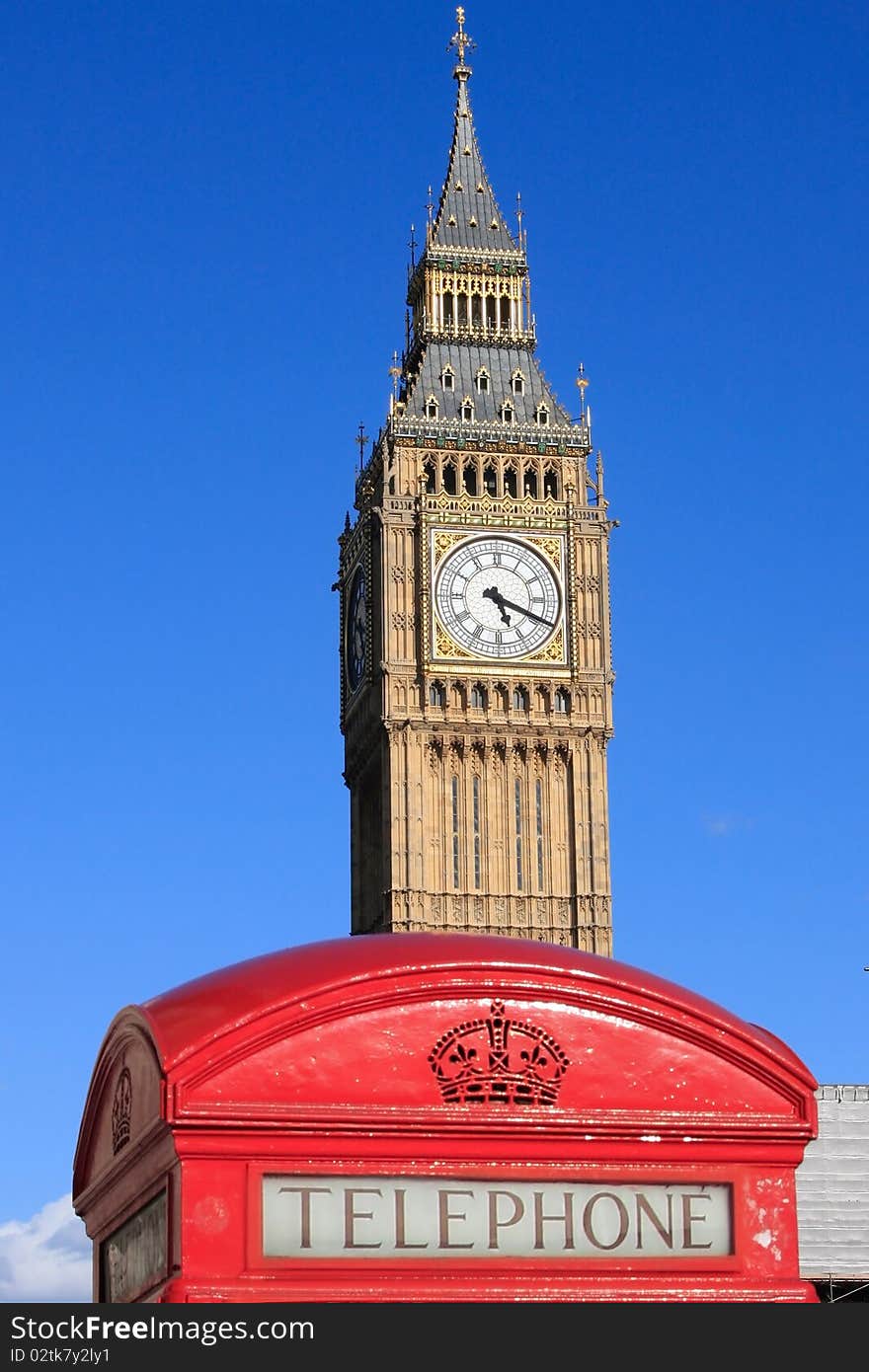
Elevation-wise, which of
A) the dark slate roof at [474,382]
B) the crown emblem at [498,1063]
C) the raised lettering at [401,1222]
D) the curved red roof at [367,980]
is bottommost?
the raised lettering at [401,1222]

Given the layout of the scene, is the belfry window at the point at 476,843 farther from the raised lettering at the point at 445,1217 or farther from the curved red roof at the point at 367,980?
the raised lettering at the point at 445,1217

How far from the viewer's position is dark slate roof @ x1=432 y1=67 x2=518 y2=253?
75.4 m

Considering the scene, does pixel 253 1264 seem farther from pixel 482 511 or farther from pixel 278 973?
pixel 482 511

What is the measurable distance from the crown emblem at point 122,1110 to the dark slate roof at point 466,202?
65.7 metres

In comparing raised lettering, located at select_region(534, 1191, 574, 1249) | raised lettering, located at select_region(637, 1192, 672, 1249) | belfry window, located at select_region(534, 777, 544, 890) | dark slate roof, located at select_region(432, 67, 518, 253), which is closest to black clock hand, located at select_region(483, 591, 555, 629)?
belfry window, located at select_region(534, 777, 544, 890)

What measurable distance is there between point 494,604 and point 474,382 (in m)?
8.30

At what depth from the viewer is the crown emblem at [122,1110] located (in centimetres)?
1069

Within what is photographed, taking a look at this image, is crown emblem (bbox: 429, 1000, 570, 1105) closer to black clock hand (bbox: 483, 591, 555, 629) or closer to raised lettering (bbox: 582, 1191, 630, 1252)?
raised lettering (bbox: 582, 1191, 630, 1252)

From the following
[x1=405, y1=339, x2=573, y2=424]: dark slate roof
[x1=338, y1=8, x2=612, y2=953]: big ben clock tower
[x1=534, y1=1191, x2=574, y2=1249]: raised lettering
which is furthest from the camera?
[x1=405, y1=339, x2=573, y2=424]: dark slate roof

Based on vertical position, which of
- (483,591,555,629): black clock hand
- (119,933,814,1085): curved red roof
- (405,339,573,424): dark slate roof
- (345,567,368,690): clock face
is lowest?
(119,933,814,1085): curved red roof

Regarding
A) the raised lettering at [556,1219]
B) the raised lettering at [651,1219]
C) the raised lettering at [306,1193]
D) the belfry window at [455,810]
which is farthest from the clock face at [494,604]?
the raised lettering at [306,1193]

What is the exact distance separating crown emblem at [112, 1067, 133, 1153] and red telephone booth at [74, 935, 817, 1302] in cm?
3
